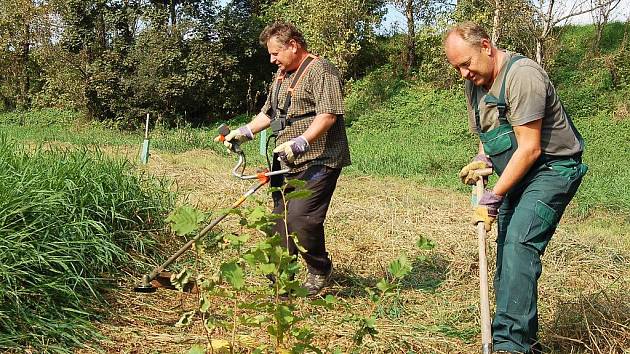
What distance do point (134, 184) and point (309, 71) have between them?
4.87ft

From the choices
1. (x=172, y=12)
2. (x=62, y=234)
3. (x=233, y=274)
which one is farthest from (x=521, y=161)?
(x=172, y=12)

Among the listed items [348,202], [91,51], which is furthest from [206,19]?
[348,202]

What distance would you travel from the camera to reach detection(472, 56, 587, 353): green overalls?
2779 millimetres

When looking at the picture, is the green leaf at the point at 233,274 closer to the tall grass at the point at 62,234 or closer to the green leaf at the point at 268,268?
the green leaf at the point at 268,268

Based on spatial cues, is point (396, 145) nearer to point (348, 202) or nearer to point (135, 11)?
point (348, 202)

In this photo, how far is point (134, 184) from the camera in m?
4.52

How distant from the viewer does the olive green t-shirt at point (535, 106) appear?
2.74m

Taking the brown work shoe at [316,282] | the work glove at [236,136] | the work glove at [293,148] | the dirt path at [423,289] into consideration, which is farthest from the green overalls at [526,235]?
the work glove at [236,136]

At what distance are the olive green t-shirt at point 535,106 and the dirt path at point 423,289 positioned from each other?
0.77m

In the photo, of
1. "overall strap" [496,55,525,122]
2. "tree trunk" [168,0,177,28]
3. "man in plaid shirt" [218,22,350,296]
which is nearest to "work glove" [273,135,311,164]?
"man in plaid shirt" [218,22,350,296]

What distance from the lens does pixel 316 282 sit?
413 cm

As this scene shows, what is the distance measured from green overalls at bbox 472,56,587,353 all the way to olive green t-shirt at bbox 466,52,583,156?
0.04 meters

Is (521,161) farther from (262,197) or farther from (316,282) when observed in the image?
(262,197)

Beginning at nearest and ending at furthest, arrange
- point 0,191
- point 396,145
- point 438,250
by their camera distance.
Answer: point 0,191, point 438,250, point 396,145
